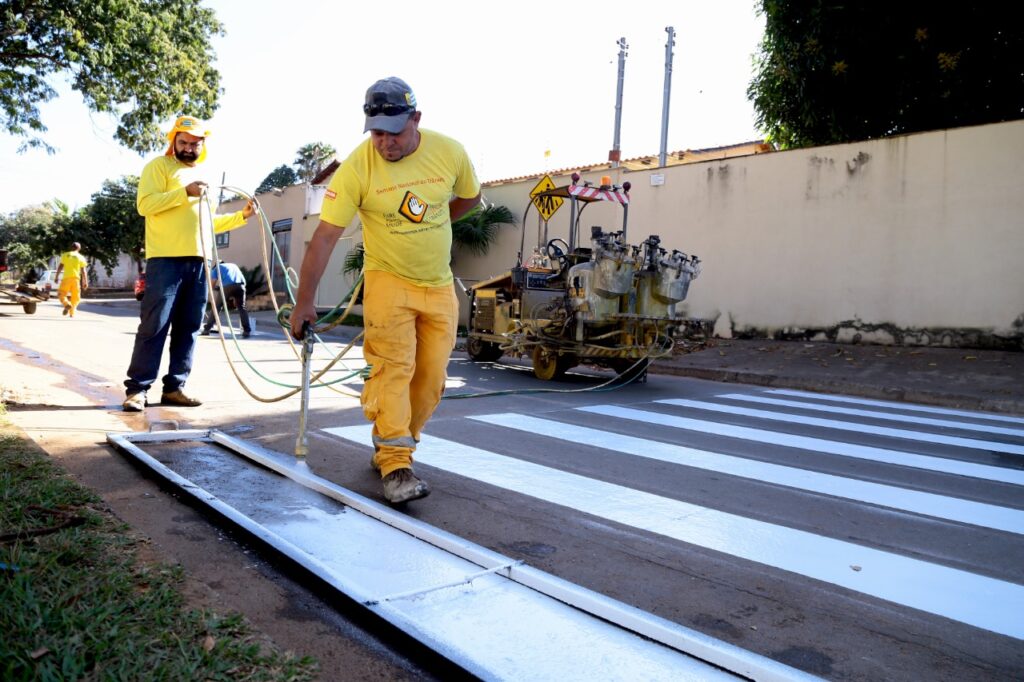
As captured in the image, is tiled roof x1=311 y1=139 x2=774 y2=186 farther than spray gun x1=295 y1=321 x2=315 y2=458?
Yes

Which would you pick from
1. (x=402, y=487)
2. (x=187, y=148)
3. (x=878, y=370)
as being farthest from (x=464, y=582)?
(x=878, y=370)

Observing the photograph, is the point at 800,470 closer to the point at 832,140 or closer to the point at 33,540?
the point at 33,540

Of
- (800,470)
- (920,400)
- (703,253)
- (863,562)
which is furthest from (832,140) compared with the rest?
(863,562)

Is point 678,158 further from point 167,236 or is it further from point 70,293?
point 167,236

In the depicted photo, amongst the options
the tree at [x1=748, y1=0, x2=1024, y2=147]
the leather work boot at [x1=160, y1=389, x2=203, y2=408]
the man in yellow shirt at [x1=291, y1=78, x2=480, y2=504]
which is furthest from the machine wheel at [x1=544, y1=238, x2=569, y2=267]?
the tree at [x1=748, y1=0, x2=1024, y2=147]

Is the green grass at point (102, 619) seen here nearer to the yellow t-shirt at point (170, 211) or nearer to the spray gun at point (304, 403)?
the spray gun at point (304, 403)

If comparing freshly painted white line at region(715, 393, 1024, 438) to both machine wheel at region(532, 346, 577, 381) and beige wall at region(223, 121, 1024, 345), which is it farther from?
beige wall at region(223, 121, 1024, 345)

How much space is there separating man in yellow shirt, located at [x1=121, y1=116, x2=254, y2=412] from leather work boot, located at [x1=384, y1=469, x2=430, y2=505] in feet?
8.79

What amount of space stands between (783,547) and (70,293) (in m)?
18.8

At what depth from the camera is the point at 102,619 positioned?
2.15 metres

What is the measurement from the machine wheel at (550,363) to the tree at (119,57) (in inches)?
472

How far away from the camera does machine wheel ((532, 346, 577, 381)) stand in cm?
922

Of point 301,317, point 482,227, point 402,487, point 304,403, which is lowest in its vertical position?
point 402,487

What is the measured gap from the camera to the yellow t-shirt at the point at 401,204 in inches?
148
